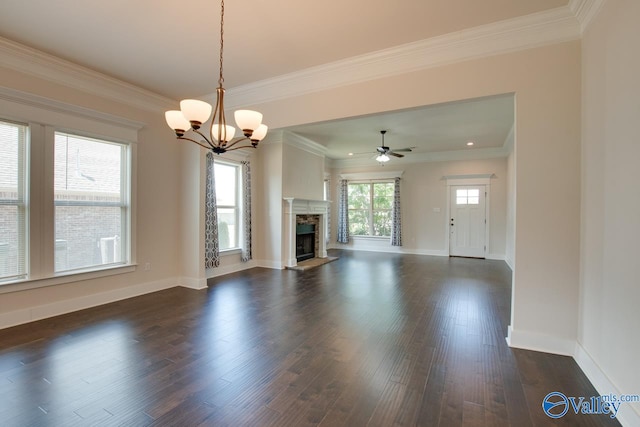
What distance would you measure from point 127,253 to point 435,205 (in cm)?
779

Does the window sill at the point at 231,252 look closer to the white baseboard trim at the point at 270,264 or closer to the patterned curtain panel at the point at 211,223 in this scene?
the patterned curtain panel at the point at 211,223

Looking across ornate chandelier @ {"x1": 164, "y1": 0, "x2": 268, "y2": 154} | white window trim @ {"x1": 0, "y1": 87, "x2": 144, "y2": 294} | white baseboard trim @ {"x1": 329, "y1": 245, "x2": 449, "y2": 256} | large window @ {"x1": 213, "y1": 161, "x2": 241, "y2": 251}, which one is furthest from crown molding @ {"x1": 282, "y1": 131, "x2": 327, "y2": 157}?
ornate chandelier @ {"x1": 164, "y1": 0, "x2": 268, "y2": 154}

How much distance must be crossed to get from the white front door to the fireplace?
13.3 ft

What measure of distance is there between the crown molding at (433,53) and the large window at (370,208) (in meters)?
6.15

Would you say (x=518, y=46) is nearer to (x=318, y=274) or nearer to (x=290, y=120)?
(x=290, y=120)

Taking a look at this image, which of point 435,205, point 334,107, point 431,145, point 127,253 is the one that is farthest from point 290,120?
point 435,205

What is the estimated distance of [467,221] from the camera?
27.8 ft

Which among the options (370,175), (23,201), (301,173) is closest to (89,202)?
(23,201)

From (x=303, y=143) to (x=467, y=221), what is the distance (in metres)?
5.19

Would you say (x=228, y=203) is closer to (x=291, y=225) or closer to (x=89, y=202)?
(x=291, y=225)

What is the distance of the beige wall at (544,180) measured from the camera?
2650mm

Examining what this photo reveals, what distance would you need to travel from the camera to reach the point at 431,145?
7770 millimetres

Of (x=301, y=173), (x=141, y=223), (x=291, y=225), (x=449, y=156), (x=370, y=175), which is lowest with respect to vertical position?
(x=291, y=225)

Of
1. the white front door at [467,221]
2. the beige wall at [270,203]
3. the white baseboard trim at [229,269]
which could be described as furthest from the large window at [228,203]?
the white front door at [467,221]
